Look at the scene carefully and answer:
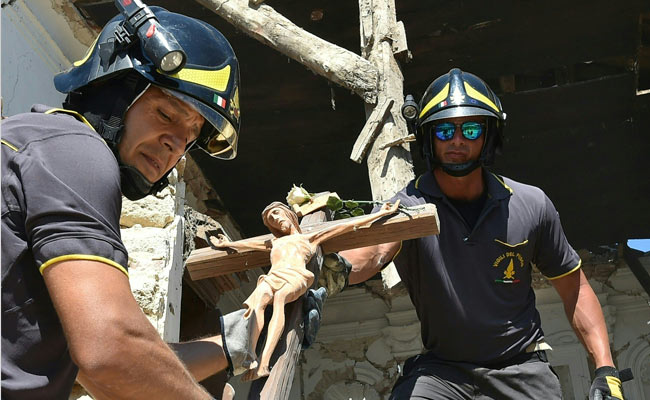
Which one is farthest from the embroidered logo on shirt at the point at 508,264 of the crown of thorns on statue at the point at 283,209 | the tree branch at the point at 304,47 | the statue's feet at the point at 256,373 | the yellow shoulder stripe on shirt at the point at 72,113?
the yellow shoulder stripe on shirt at the point at 72,113

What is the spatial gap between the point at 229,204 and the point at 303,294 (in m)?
4.26

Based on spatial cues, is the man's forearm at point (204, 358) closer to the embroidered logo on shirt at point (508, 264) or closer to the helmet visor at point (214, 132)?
the helmet visor at point (214, 132)

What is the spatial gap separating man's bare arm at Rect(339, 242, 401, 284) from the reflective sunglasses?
22.2 inches

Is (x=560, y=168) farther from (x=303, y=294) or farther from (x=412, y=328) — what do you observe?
(x=303, y=294)

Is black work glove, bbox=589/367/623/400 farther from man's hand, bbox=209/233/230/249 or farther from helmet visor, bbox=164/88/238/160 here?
helmet visor, bbox=164/88/238/160

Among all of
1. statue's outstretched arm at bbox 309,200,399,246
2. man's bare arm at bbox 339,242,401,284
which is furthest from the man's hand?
man's bare arm at bbox 339,242,401,284

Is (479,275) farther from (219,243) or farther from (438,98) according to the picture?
(219,243)

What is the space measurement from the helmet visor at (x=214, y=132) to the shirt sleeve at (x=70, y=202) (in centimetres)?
46

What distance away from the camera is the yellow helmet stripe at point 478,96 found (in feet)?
12.6

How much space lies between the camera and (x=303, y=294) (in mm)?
2750

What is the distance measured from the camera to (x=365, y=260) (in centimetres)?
344

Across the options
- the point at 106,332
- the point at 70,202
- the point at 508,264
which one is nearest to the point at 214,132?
the point at 70,202

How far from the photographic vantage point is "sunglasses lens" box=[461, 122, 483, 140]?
3.78 m

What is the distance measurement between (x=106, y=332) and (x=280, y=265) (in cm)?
112
